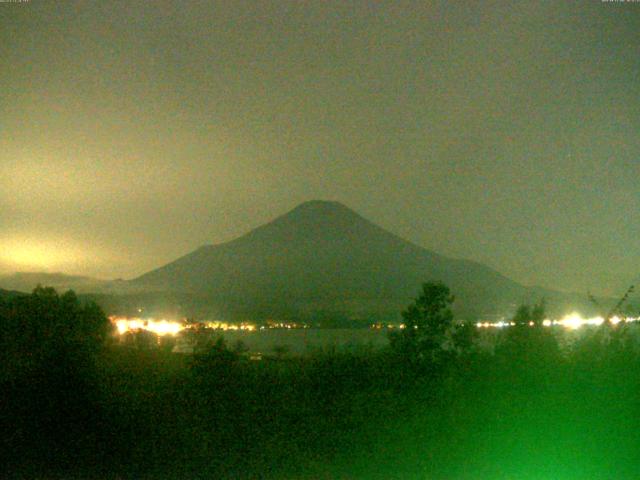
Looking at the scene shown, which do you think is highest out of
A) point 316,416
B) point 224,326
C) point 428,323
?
point 428,323

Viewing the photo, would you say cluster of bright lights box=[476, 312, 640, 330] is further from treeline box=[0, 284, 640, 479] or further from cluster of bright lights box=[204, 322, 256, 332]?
cluster of bright lights box=[204, 322, 256, 332]

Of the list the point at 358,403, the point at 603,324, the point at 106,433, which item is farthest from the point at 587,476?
the point at 106,433

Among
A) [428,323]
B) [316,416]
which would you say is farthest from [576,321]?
[316,416]

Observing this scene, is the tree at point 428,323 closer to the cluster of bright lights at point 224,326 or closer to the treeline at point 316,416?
the treeline at point 316,416

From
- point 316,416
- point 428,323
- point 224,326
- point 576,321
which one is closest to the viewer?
point 316,416

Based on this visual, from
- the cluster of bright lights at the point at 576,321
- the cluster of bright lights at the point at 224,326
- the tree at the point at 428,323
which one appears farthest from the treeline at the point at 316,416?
the tree at the point at 428,323

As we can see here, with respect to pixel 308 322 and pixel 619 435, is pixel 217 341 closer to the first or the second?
pixel 619 435

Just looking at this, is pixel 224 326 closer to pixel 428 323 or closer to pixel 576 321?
pixel 428 323
